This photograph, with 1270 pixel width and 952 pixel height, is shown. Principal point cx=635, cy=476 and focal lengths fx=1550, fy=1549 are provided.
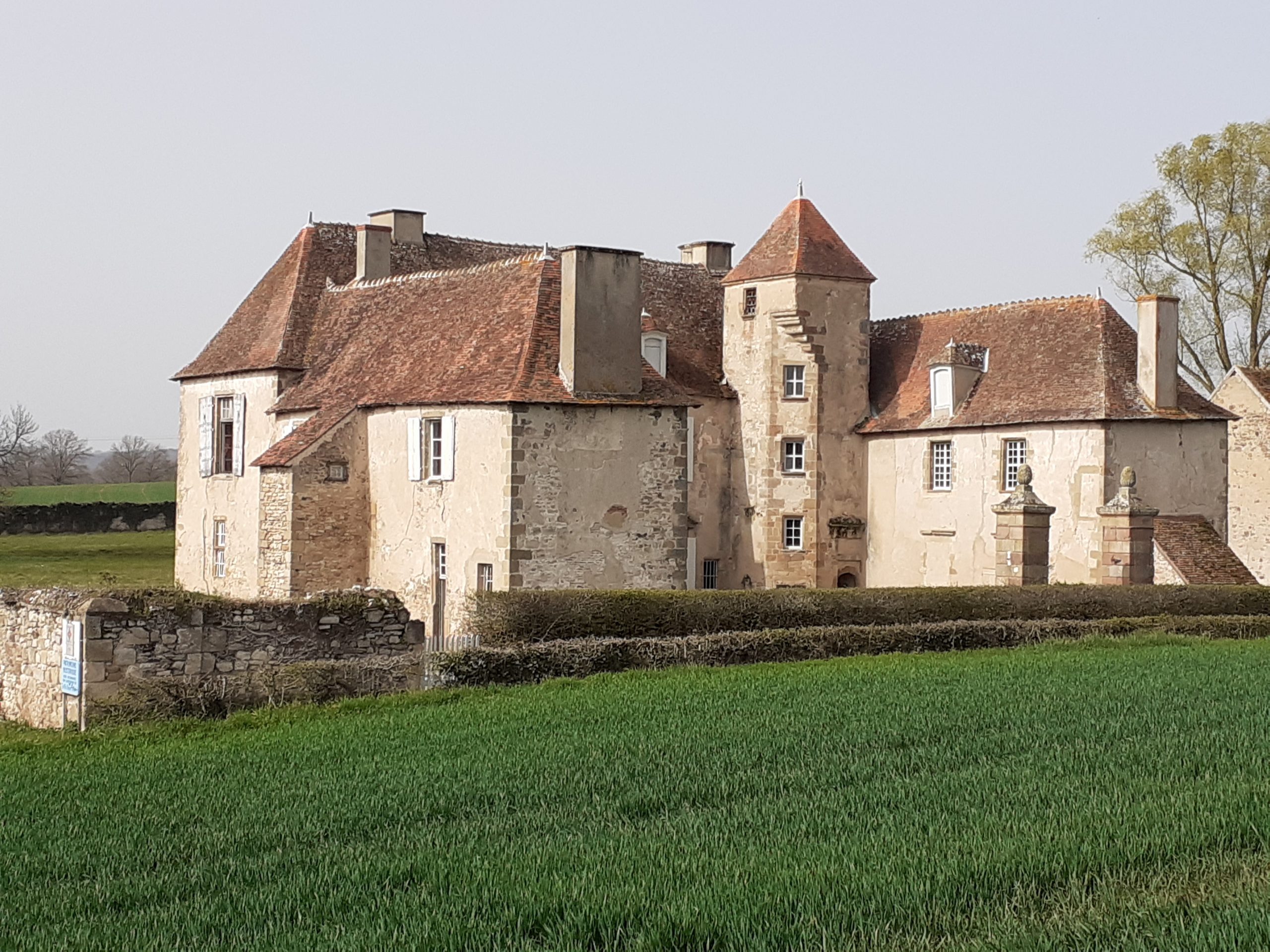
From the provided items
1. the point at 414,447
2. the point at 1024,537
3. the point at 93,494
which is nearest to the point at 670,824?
the point at 1024,537

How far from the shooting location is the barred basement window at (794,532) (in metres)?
37.7

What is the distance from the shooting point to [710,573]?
3825 cm

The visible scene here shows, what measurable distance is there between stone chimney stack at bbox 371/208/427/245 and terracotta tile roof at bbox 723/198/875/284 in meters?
7.92

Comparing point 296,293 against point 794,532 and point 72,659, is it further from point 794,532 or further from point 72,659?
point 72,659

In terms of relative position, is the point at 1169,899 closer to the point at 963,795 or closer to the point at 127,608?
the point at 963,795

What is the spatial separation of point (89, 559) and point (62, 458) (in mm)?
63468

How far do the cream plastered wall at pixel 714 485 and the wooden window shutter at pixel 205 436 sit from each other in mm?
11884

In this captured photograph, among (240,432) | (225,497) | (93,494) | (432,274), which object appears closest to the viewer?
(432,274)

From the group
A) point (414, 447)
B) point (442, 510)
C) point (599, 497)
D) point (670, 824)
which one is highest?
point (414, 447)

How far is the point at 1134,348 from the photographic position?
115 ft

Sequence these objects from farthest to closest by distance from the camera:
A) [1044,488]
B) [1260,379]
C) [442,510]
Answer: [1260,379]
[1044,488]
[442,510]

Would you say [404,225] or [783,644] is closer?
[783,644]

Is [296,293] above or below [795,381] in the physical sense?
above

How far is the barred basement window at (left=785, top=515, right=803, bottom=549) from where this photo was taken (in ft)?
124
